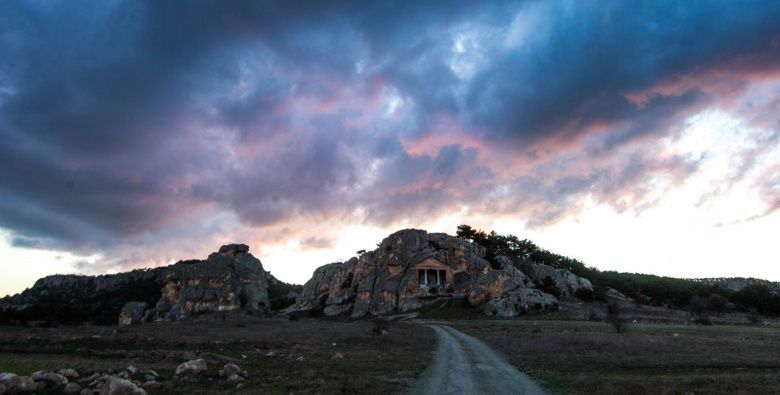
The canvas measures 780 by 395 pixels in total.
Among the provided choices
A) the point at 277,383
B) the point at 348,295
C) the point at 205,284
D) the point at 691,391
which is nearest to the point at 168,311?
the point at 205,284

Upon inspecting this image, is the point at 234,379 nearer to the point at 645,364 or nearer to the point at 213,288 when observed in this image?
the point at 645,364

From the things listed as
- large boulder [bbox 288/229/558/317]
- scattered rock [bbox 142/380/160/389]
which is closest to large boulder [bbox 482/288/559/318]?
large boulder [bbox 288/229/558/317]

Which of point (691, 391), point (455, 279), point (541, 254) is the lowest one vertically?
point (691, 391)

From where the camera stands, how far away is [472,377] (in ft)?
71.7

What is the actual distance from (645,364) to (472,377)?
11.5 meters

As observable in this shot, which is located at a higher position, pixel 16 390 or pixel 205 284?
pixel 205 284

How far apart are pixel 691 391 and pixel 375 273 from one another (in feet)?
347

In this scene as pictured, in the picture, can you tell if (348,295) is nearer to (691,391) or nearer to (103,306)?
(691,391)

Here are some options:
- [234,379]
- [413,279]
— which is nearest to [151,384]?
[234,379]

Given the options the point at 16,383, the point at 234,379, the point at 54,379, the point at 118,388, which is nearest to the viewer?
the point at 118,388

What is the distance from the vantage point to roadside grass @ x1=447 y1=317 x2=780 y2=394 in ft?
62.0

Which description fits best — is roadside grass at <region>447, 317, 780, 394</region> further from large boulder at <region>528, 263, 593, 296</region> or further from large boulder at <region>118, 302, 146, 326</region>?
large boulder at <region>118, 302, 146, 326</region>

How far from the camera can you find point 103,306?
615 ft

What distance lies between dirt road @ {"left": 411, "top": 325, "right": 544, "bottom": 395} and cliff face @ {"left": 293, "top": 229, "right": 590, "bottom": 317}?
60339mm
